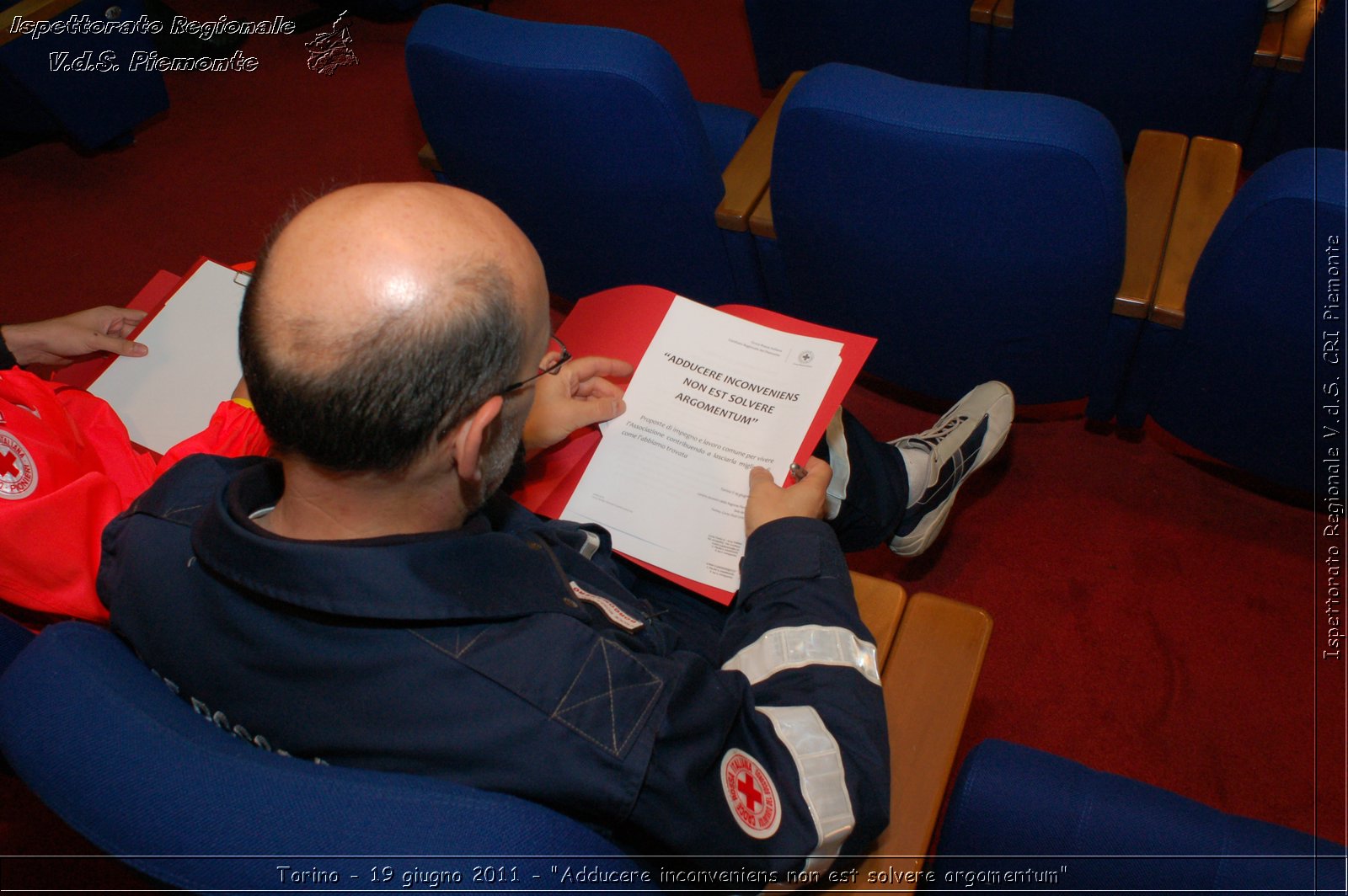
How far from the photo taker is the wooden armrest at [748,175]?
1504 mm

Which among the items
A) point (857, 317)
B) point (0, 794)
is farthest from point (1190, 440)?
point (0, 794)

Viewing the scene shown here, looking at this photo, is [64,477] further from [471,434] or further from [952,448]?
[952,448]

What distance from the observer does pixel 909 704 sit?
93 centimetres

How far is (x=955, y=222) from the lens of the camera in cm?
121

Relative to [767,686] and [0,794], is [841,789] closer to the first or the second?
[767,686]

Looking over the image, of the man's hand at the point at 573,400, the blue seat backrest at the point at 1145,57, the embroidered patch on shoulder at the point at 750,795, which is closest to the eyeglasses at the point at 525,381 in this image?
the man's hand at the point at 573,400

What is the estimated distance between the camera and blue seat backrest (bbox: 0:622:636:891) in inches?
23.4

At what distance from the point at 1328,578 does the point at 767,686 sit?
1.24 m

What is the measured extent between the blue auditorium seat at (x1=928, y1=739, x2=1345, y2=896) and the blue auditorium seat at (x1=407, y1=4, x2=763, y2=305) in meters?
0.95

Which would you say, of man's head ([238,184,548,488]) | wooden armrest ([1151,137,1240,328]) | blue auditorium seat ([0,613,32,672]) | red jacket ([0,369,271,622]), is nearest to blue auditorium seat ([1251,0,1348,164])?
wooden armrest ([1151,137,1240,328])

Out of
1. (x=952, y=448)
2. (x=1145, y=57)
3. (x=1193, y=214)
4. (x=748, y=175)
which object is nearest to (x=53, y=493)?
(x=748, y=175)

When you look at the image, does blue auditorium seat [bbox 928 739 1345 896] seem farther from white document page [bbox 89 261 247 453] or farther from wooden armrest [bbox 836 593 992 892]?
white document page [bbox 89 261 247 453]

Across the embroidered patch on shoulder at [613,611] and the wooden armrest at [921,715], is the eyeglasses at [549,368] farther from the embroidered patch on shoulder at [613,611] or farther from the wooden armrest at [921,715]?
the wooden armrest at [921,715]

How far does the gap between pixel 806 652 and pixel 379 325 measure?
51 cm
